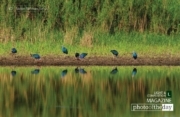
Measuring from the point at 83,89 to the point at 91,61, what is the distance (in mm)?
3484

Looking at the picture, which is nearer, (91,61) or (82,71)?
(82,71)

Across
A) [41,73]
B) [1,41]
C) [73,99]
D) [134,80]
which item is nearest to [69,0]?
[1,41]

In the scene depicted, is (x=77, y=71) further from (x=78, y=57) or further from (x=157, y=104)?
(x=157, y=104)

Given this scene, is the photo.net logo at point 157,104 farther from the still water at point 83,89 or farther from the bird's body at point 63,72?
the bird's body at point 63,72

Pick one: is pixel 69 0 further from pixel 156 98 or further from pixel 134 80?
pixel 156 98

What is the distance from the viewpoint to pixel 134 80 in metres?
14.0

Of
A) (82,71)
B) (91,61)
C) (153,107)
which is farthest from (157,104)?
(91,61)

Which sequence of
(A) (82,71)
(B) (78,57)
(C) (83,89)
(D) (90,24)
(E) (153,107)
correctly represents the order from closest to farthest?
(E) (153,107) < (C) (83,89) < (A) (82,71) < (B) (78,57) < (D) (90,24)

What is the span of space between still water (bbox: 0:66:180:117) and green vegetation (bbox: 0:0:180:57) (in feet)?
7.44

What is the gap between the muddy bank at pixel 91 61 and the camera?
1639 centimetres

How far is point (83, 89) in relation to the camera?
42.7 feet

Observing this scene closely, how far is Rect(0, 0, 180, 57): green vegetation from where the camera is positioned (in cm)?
1831

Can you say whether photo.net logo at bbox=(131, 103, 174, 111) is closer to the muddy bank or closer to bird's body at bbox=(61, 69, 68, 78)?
bird's body at bbox=(61, 69, 68, 78)

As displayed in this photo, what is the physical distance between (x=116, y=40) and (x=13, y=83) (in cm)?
548
